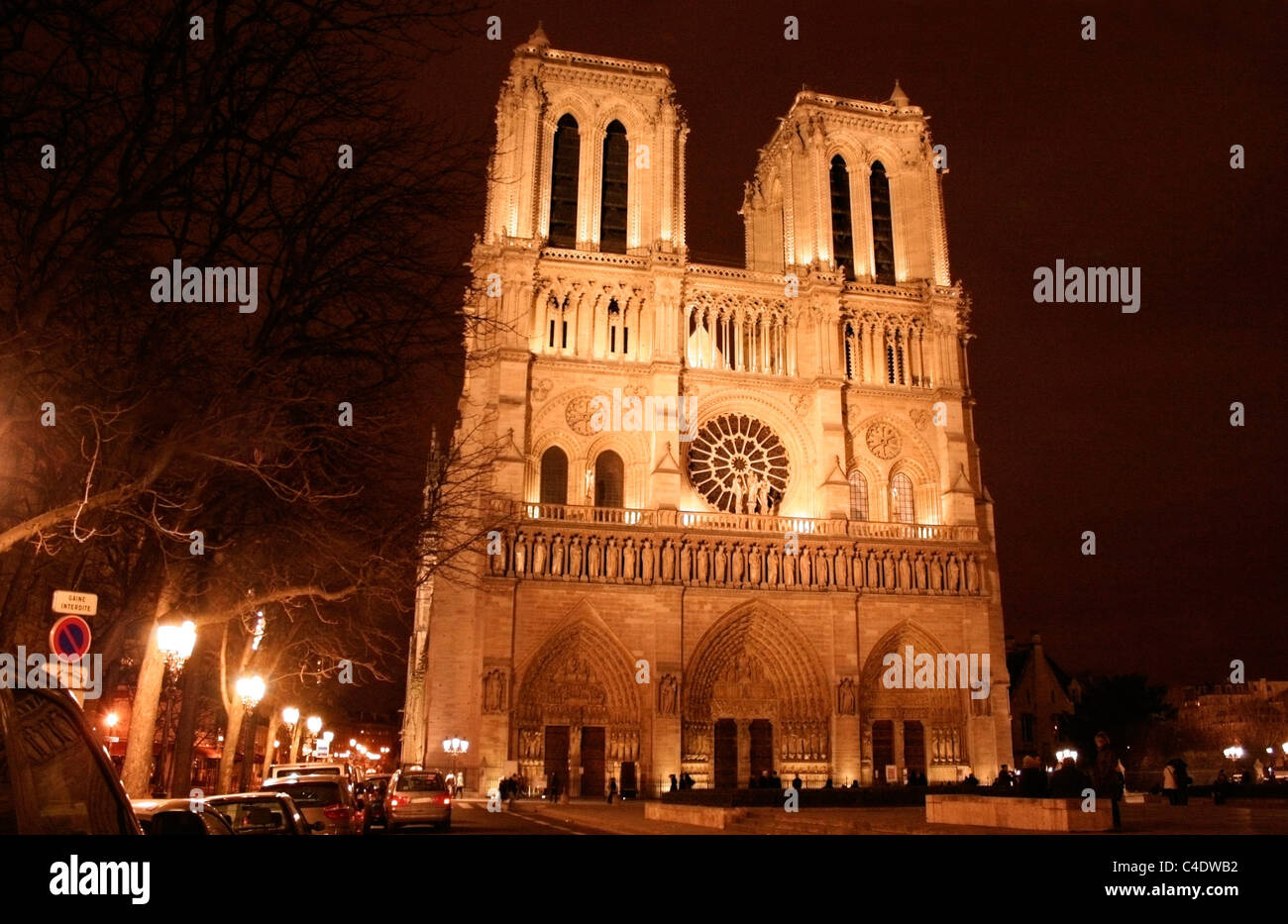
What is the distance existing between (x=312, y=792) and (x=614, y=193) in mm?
31146

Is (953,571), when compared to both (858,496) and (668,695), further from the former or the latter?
(668,695)

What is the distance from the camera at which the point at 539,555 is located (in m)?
34.6

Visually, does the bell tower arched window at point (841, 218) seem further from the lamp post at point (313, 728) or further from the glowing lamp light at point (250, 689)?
the glowing lamp light at point (250, 689)

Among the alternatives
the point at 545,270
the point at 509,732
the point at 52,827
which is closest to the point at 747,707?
the point at 509,732

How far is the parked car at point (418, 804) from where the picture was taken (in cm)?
1844

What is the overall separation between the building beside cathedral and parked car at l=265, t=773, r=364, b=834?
18.3 meters

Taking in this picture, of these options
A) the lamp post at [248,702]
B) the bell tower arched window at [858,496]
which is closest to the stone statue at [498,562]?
the lamp post at [248,702]

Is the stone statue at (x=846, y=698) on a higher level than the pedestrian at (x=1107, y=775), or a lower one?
higher

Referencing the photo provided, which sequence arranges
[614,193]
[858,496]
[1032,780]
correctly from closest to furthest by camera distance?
[1032,780], [858,496], [614,193]

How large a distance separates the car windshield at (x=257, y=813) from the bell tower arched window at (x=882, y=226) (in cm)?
3712

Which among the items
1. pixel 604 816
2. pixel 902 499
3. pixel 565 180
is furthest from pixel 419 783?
pixel 565 180

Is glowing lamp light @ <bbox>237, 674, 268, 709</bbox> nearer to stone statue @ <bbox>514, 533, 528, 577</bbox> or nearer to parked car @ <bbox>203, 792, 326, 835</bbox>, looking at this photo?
stone statue @ <bbox>514, 533, 528, 577</bbox>
